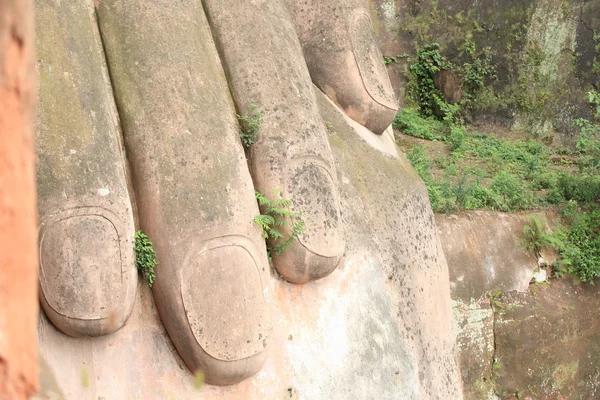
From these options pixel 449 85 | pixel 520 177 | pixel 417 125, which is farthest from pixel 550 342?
pixel 449 85

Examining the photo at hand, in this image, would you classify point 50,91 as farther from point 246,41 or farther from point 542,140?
point 542,140

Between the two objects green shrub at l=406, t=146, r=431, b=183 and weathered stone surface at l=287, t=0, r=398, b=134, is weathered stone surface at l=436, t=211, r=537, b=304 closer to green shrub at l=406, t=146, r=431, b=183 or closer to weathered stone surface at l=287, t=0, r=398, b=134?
green shrub at l=406, t=146, r=431, b=183

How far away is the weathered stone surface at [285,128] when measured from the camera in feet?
11.9

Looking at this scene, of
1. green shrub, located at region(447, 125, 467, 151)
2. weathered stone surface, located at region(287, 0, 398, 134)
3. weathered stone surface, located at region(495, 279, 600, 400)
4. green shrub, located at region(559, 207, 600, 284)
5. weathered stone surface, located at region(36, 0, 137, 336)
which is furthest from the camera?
green shrub, located at region(447, 125, 467, 151)

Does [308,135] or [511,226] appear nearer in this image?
[308,135]

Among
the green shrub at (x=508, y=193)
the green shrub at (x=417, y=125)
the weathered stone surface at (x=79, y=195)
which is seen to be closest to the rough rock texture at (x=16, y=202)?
the weathered stone surface at (x=79, y=195)

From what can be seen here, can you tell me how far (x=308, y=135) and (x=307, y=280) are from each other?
620 mm

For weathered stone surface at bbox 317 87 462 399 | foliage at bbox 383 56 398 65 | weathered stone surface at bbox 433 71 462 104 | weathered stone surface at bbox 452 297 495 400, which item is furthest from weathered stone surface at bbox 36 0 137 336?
weathered stone surface at bbox 433 71 462 104

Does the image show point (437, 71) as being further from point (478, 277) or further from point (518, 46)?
point (478, 277)

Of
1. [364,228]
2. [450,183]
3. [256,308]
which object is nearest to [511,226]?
[450,183]

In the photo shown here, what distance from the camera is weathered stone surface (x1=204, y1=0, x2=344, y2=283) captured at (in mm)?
3627

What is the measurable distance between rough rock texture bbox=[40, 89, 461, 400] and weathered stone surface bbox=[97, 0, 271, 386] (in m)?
0.09

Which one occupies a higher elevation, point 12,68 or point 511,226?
point 12,68

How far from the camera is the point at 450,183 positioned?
6.27m
